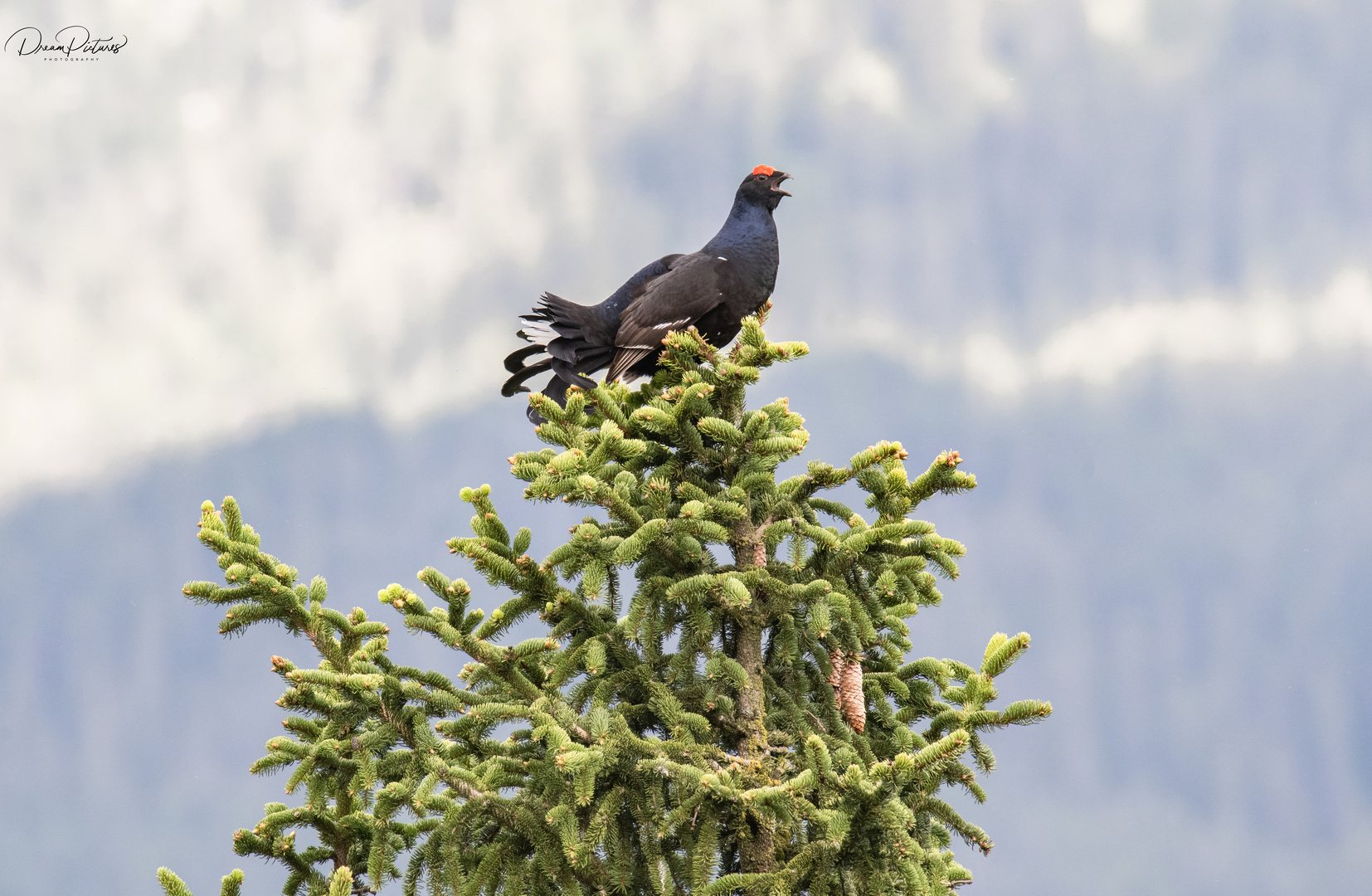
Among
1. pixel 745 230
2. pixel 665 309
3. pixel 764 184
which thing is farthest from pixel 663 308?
pixel 764 184

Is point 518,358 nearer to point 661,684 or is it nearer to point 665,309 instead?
point 665,309

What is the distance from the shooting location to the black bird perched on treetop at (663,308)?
7.83 metres

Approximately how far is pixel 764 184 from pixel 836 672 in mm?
4011

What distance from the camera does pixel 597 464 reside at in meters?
5.67

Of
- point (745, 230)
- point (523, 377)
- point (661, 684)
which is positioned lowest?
point (661, 684)

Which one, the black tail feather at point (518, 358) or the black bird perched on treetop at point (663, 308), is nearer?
the black bird perched on treetop at point (663, 308)

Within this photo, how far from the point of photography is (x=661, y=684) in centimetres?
578

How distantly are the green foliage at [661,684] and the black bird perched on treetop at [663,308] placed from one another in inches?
56.1

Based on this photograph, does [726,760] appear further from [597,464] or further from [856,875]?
[597,464]

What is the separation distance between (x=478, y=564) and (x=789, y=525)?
5.40ft

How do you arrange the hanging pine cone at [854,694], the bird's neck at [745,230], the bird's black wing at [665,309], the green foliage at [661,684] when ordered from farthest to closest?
the bird's neck at [745,230], the bird's black wing at [665,309], the hanging pine cone at [854,694], the green foliage at [661,684]

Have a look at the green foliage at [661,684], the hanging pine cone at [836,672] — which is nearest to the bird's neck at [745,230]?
the green foliage at [661,684]

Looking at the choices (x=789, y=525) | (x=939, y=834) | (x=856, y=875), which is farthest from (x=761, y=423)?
(x=939, y=834)

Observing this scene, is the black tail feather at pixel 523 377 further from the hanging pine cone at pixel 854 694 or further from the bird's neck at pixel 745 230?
the hanging pine cone at pixel 854 694
